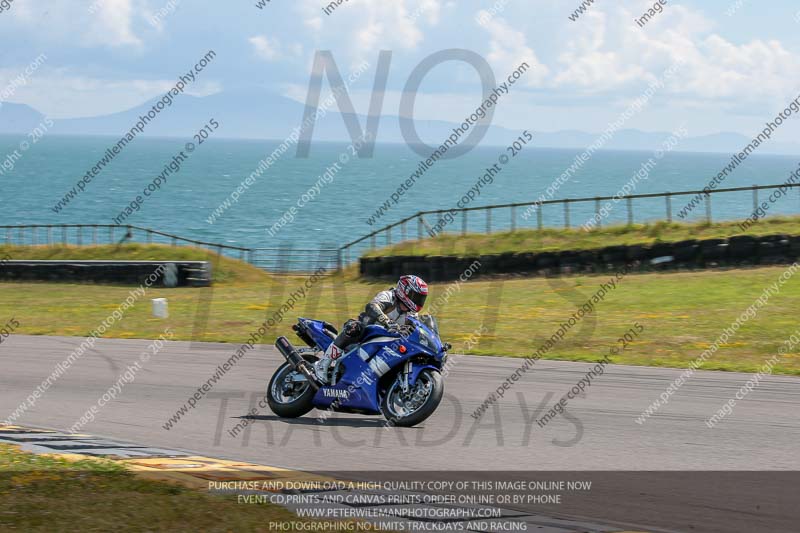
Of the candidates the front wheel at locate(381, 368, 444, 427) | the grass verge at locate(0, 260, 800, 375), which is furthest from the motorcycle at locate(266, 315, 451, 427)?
the grass verge at locate(0, 260, 800, 375)

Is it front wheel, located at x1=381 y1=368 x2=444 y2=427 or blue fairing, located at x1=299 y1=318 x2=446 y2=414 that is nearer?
front wheel, located at x1=381 y1=368 x2=444 y2=427

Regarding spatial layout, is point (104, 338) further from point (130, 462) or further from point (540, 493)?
point (540, 493)

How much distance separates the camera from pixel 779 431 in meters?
10.6

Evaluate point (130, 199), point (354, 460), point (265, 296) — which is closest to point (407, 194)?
point (130, 199)

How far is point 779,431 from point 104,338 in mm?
14473

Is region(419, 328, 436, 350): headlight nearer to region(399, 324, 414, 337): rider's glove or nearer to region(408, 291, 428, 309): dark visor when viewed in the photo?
region(399, 324, 414, 337): rider's glove

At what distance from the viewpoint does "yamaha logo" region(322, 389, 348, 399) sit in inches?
437

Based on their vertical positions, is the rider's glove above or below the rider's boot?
above

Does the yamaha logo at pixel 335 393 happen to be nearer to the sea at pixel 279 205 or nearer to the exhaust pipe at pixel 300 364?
the exhaust pipe at pixel 300 364

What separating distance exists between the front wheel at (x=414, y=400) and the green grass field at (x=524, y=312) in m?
6.94

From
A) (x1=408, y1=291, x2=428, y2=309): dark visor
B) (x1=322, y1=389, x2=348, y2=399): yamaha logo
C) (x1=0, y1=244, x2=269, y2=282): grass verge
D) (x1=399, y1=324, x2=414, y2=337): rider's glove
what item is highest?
(x1=0, y1=244, x2=269, y2=282): grass verge

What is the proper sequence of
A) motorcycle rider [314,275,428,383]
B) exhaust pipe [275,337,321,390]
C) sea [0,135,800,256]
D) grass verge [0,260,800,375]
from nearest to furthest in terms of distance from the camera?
motorcycle rider [314,275,428,383] < exhaust pipe [275,337,321,390] < grass verge [0,260,800,375] < sea [0,135,800,256]

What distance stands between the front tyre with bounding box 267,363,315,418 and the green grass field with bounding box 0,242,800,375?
7021mm

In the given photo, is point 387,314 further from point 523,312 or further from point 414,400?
point 523,312
